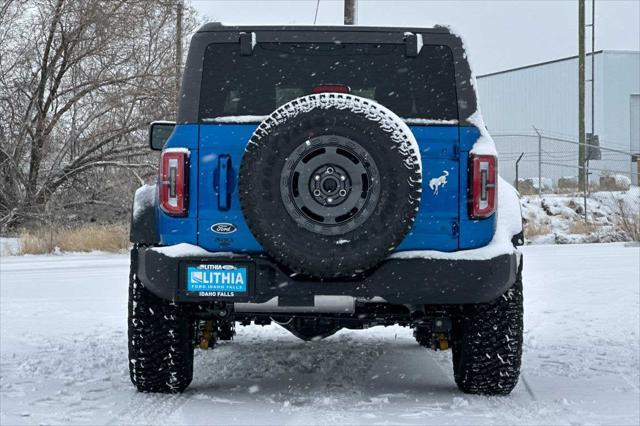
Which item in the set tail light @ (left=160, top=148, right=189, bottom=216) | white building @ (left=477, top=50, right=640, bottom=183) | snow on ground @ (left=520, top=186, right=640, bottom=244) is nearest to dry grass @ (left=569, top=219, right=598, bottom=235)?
snow on ground @ (left=520, top=186, right=640, bottom=244)

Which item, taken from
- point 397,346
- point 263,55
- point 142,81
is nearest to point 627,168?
point 142,81

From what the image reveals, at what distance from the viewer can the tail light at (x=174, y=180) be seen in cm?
496

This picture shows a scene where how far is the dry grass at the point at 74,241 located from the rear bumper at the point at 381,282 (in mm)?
12001

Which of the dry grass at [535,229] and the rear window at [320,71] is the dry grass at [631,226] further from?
the rear window at [320,71]

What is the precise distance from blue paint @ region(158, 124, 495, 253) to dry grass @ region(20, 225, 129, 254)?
39.2ft

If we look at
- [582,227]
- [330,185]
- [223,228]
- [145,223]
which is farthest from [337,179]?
[582,227]

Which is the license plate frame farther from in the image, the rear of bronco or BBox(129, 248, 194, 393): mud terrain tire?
BBox(129, 248, 194, 393): mud terrain tire

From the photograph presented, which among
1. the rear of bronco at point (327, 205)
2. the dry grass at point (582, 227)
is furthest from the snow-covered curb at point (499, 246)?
the dry grass at point (582, 227)

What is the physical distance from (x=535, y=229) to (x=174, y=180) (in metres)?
14.9

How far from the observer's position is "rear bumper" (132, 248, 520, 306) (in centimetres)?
479

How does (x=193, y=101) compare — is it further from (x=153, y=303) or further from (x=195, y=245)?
(x=153, y=303)

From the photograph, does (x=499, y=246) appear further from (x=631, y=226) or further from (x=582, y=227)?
(x=582, y=227)

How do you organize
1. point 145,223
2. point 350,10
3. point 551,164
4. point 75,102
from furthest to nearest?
1. point 551,164
2. point 75,102
3. point 350,10
4. point 145,223

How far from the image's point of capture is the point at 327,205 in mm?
4602
